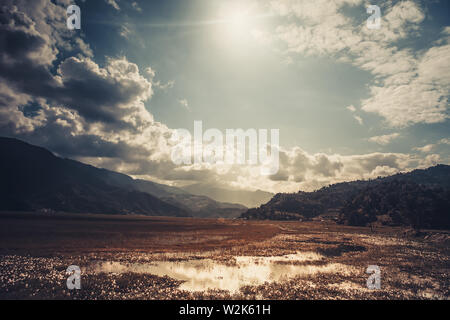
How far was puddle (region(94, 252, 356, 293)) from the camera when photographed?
79.0 feet

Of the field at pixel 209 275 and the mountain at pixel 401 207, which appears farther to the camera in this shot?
the mountain at pixel 401 207

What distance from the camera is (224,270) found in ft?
97.2

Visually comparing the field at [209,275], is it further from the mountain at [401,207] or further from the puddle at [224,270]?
the mountain at [401,207]

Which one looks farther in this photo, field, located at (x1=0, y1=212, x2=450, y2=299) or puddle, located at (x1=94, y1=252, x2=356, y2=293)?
puddle, located at (x1=94, y1=252, x2=356, y2=293)

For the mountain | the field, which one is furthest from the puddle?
the mountain

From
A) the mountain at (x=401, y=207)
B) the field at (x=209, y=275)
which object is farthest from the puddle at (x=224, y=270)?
the mountain at (x=401, y=207)

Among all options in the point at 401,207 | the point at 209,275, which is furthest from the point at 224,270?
the point at 401,207

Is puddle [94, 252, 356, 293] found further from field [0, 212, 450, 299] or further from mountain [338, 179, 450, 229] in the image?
mountain [338, 179, 450, 229]

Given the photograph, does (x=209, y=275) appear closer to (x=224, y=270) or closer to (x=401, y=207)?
(x=224, y=270)

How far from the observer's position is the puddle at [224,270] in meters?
24.1
